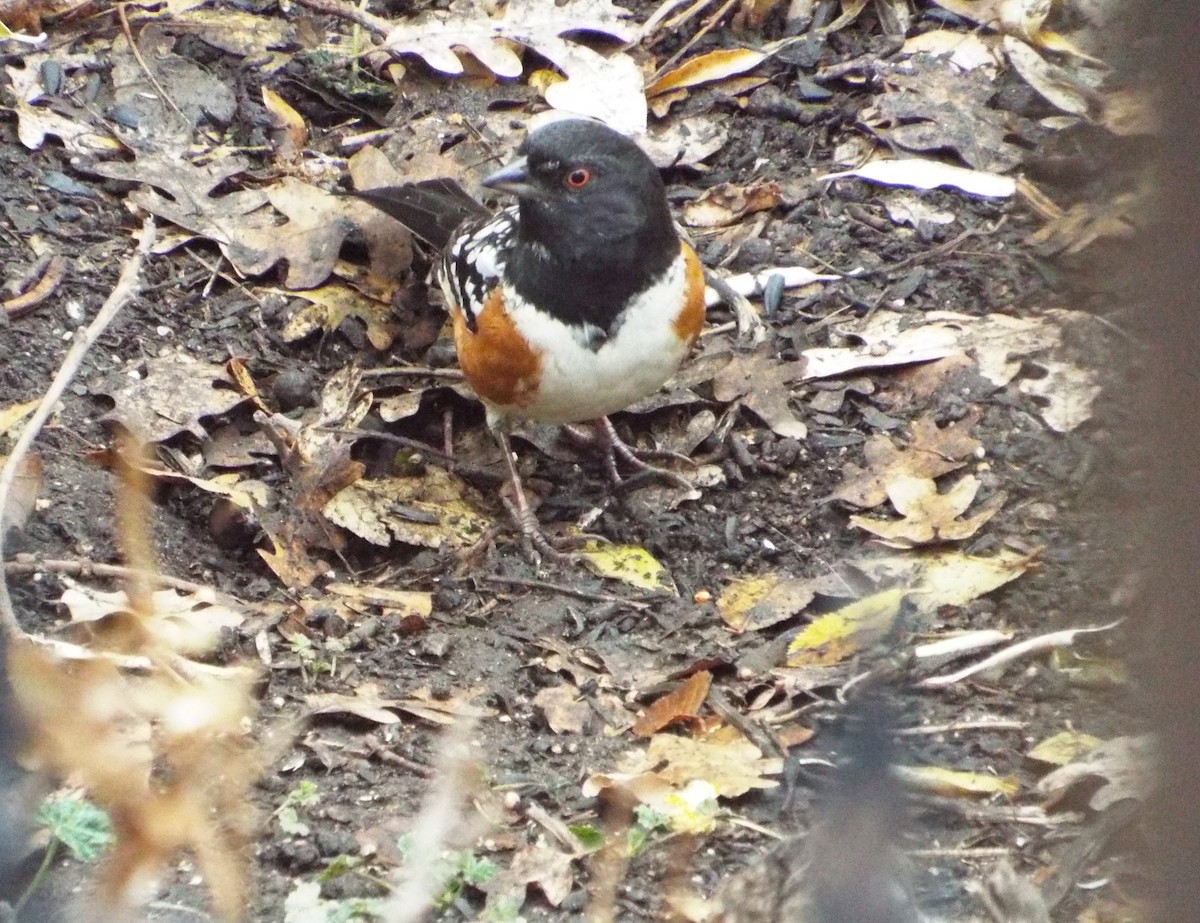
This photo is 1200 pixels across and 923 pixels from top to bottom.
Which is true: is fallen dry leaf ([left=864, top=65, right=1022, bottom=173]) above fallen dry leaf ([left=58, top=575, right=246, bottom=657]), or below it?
above

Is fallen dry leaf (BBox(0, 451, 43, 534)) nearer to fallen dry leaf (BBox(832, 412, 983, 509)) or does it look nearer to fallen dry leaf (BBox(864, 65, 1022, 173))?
fallen dry leaf (BBox(832, 412, 983, 509))

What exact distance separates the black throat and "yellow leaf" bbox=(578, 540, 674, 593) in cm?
51

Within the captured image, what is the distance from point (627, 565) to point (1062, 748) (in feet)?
3.76

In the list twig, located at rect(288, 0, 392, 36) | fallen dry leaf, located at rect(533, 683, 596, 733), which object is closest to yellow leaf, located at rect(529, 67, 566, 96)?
twig, located at rect(288, 0, 392, 36)

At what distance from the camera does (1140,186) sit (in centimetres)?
55

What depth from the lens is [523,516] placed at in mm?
3287

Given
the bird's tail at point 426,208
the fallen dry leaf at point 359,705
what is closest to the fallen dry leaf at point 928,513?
the fallen dry leaf at point 359,705

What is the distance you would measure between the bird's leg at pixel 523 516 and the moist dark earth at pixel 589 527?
43mm

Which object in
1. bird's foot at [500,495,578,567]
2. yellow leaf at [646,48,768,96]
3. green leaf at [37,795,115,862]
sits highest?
yellow leaf at [646,48,768,96]

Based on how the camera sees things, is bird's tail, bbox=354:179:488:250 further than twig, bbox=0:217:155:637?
Yes

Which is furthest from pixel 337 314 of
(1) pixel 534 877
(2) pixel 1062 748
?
(2) pixel 1062 748

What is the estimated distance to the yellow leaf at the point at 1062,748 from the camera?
7.20ft

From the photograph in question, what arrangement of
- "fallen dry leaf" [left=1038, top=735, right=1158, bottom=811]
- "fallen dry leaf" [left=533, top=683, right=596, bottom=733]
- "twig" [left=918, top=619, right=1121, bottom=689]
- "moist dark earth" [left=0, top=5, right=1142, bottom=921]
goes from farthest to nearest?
"fallen dry leaf" [left=533, top=683, right=596, bottom=733], "twig" [left=918, top=619, right=1121, bottom=689], "moist dark earth" [left=0, top=5, right=1142, bottom=921], "fallen dry leaf" [left=1038, top=735, right=1158, bottom=811]

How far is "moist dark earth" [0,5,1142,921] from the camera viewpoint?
7.18ft
